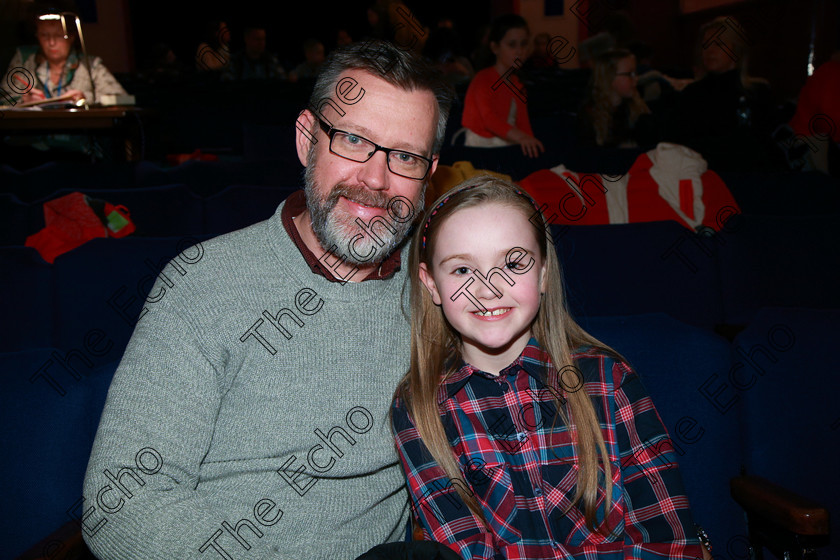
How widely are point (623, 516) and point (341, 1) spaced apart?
15314 millimetres

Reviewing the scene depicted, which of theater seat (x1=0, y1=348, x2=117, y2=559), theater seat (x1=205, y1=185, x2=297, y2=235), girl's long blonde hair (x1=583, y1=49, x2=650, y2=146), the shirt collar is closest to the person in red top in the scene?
girl's long blonde hair (x1=583, y1=49, x2=650, y2=146)

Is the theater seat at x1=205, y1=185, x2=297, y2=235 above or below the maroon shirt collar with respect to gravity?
below

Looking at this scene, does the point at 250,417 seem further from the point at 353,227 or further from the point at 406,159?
the point at 406,159

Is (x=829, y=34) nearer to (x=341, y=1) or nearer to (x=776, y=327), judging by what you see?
(x=776, y=327)

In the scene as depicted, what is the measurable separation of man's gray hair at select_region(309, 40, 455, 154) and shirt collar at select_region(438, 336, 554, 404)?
517mm

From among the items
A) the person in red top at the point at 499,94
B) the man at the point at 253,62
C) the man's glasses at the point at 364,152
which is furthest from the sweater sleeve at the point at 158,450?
the man at the point at 253,62

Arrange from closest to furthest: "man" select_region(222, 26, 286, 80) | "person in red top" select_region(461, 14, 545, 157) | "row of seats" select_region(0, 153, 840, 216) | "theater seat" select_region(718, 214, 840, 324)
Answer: "theater seat" select_region(718, 214, 840, 324)
"row of seats" select_region(0, 153, 840, 216)
"person in red top" select_region(461, 14, 545, 157)
"man" select_region(222, 26, 286, 80)

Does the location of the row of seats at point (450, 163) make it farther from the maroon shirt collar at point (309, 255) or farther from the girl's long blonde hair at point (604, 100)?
the maroon shirt collar at point (309, 255)

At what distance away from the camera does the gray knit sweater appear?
1.12m

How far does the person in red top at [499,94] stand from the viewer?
4020mm

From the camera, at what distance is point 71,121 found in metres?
4.26

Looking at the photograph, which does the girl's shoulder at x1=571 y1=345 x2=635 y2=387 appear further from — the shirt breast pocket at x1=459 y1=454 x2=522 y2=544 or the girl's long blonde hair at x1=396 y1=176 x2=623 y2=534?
the shirt breast pocket at x1=459 y1=454 x2=522 y2=544

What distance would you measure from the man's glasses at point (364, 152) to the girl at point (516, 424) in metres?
0.13

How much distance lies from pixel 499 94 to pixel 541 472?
3.14 m
